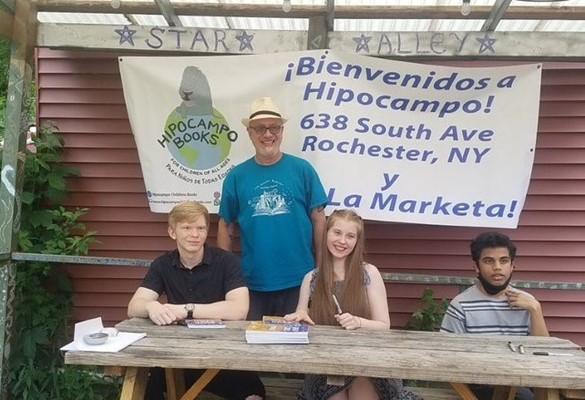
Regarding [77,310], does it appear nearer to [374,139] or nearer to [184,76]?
[184,76]

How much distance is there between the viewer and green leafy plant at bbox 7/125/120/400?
3908mm

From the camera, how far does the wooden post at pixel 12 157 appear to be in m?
3.56

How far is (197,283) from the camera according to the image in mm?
2891

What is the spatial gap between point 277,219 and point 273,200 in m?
0.11

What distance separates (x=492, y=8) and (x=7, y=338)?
11.6ft

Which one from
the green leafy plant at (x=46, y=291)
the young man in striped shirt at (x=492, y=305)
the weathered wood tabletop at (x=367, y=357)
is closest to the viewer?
the weathered wood tabletop at (x=367, y=357)

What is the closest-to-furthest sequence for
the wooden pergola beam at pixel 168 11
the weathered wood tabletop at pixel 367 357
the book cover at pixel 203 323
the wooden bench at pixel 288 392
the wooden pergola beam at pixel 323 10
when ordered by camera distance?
the weathered wood tabletop at pixel 367 357 < the book cover at pixel 203 323 < the wooden bench at pixel 288 392 < the wooden pergola beam at pixel 168 11 < the wooden pergola beam at pixel 323 10

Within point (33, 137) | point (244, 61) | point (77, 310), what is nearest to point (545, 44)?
point (244, 61)

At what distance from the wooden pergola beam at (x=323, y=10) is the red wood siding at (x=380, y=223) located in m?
0.60

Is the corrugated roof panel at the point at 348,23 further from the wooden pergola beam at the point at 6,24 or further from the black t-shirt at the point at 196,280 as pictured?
the black t-shirt at the point at 196,280

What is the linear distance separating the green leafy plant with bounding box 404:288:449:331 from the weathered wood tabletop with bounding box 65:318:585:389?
4.78ft

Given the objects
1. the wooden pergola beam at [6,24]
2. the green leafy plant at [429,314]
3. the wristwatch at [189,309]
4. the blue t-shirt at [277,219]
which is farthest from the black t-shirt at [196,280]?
the wooden pergola beam at [6,24]

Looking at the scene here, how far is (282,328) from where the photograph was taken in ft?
8.02

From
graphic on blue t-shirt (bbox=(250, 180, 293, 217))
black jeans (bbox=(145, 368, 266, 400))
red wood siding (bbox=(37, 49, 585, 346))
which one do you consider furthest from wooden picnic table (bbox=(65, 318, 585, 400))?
red wood siding (bbox=(37, 49, 585, 346))
